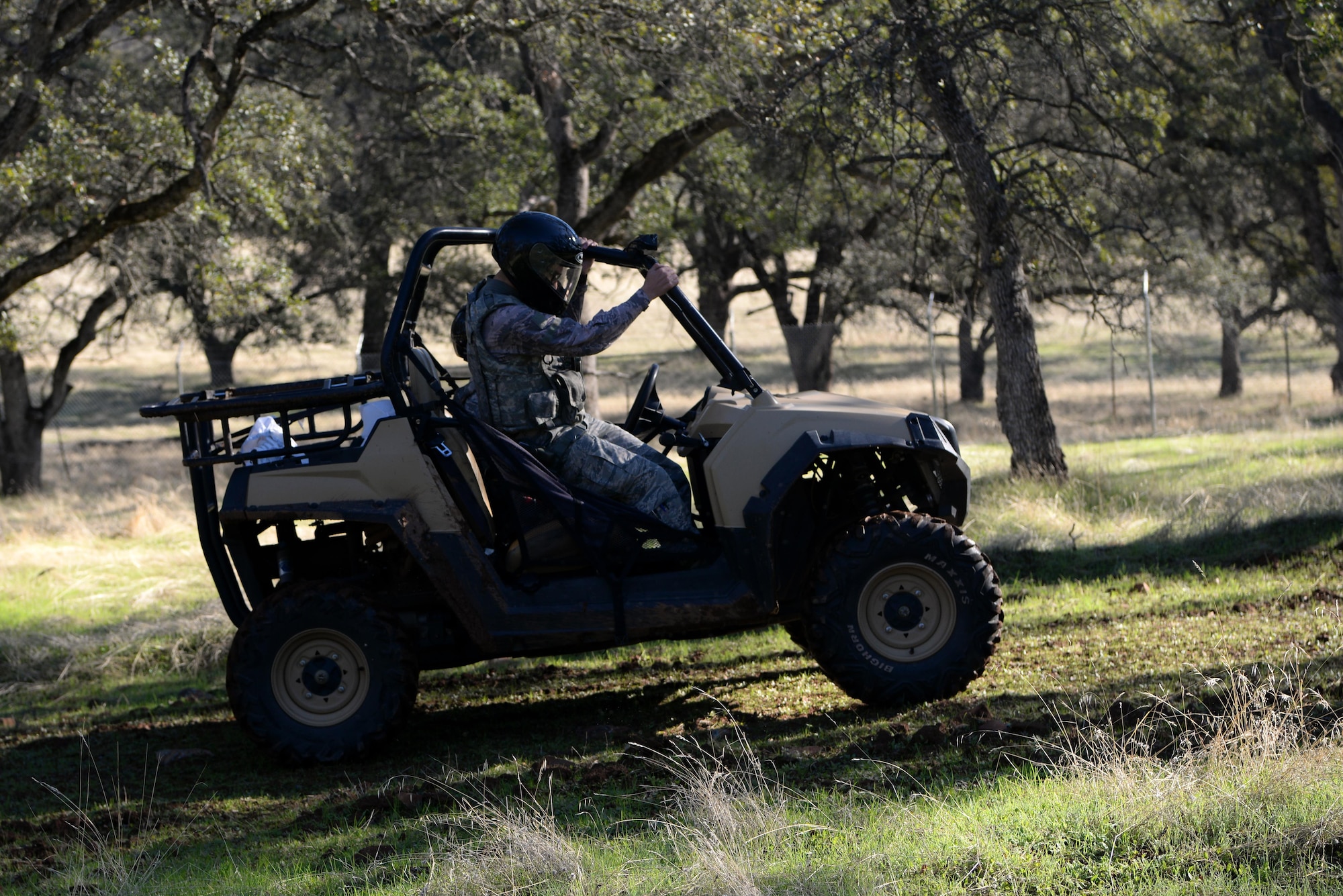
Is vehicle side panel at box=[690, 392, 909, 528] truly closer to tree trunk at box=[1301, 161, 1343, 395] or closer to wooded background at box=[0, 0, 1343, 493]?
wooded background at box=[0, 0, 1343, 493]

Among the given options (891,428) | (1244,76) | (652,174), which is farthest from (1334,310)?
(891,428)

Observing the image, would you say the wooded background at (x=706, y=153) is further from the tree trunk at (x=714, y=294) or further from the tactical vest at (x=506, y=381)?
the tactical vest at (x=506, y=381)

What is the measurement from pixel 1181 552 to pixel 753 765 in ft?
16.0

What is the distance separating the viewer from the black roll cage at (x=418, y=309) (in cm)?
521

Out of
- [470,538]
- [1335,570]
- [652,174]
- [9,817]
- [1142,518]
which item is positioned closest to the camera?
[9,817]

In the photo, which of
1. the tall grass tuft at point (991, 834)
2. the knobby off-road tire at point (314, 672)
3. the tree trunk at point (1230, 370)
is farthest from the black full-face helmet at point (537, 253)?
the tree trunk at point (1230, 370)

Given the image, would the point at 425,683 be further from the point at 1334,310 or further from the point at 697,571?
the point at 1334,310

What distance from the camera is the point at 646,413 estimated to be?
5.81m

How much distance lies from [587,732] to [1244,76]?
1792cm

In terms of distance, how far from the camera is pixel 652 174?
13859 millimetres

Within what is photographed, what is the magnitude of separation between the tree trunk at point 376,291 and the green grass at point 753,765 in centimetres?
1425

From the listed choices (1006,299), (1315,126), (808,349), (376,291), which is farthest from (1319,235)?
(376,291)

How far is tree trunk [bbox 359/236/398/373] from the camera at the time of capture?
75.4 feet

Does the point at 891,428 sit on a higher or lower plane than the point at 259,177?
lower
